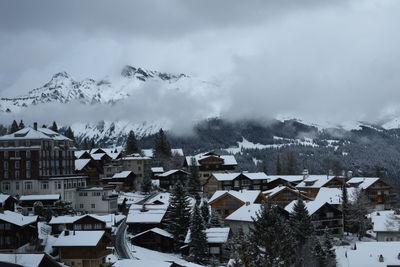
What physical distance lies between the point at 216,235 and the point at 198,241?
487cm

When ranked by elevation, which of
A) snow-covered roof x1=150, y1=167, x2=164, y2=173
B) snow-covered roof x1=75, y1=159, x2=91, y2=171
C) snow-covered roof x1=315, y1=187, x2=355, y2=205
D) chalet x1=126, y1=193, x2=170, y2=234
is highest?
snow-covered roof x1=75, y1=159, x2=91, y2=171

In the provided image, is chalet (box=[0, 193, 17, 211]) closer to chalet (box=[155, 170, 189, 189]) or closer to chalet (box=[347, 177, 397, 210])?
chalet (box=[155, 170, 189, 189])

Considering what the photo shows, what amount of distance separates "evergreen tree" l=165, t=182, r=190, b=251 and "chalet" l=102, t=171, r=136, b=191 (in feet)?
133

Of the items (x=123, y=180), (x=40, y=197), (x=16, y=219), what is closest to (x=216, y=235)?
(x=16, y=219)

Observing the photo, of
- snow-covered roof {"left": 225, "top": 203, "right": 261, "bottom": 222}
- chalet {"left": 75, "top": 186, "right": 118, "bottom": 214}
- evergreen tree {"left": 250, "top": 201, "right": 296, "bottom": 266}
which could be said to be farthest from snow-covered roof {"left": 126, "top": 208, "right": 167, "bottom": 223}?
evergreen tree {"left": 250, "top": 201, "right": 296, "bottom": 266}

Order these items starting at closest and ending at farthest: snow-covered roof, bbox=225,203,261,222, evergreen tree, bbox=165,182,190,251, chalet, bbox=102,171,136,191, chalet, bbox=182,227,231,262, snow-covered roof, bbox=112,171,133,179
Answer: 1. chalet, bbox=182,227,231,262
2. evergreen tree, bbox=165,182,190,251
3. snow-covered roof, bbox=225,203,261,222
4. chalet, bbox=102,171,136,191
5. snow-covered roof, bbox=112,171,133,179

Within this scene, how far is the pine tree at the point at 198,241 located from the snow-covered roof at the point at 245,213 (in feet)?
40.7

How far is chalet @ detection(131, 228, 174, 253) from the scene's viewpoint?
226ft

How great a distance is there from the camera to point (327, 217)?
78000 millimetres

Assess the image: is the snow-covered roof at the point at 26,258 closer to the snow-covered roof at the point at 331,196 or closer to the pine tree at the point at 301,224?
the pine tree at the point at 301,224

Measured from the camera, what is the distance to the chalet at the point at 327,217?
77.1 m

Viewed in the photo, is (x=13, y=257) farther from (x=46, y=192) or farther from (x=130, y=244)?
(x=46, y=192)

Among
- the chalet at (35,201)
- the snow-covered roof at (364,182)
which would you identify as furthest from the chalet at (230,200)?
the snow-covered roof at (364,182)

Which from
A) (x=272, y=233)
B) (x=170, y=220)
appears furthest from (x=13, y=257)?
(x=170, y=220)
